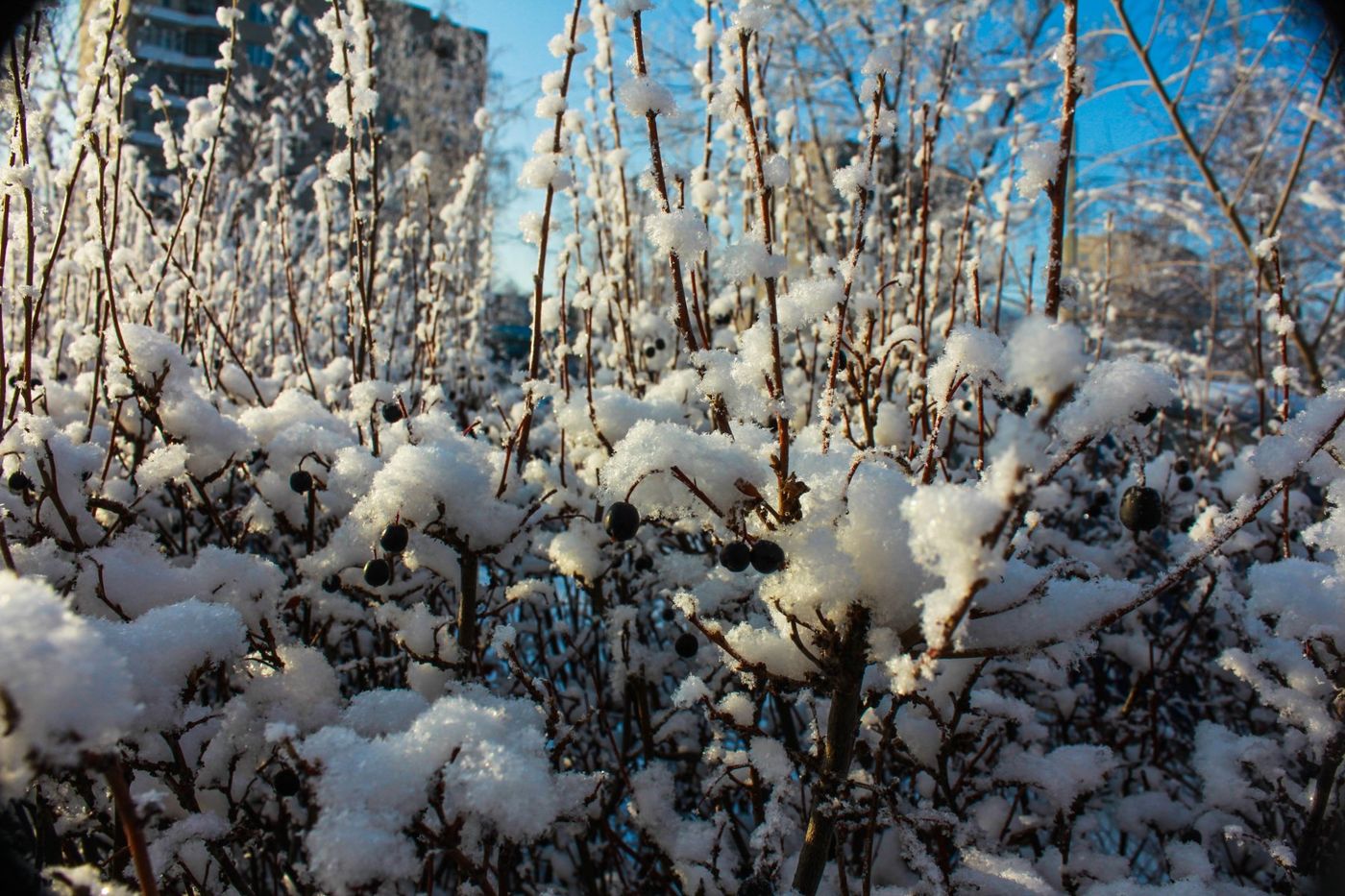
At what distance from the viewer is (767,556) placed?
3.20ft

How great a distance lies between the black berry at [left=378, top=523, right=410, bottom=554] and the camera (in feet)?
4.49

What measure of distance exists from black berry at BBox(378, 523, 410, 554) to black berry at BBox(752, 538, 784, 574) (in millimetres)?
723

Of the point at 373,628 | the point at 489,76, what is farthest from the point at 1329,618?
the point at 489,76

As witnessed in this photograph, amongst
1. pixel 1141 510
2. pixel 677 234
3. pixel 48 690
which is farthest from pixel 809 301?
pixel 48 690

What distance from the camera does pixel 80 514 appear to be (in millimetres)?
1540

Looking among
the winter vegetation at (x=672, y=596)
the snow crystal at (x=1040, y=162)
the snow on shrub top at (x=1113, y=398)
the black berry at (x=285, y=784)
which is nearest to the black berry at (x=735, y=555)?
the winter vegetation at (x=672, y=596)

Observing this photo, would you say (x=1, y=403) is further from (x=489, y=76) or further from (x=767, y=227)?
(x=489, y=76)

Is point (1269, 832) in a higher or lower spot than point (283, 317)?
lower

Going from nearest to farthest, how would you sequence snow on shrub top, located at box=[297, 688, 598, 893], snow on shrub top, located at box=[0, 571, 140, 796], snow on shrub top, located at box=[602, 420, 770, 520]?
snow on shrub top, located at box=[0, 571, 140, 796] < snow on shrub top, located at box=[297, 688, 598, 893] < snow on shrub top, located at box=[602, 420, 770, 520]

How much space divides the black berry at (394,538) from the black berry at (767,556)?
2.37 feet

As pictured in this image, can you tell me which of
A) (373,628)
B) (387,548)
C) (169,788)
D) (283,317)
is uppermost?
(283,317)

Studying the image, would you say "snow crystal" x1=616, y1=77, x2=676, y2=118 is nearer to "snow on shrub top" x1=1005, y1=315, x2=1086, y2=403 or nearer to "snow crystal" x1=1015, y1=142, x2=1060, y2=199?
"snow crystal" x1=1015, y1=142, x2=1060, y2=199

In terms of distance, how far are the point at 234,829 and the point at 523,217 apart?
1173mm

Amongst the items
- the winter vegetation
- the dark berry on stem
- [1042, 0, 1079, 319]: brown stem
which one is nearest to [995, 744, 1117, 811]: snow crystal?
the winter vegetation
